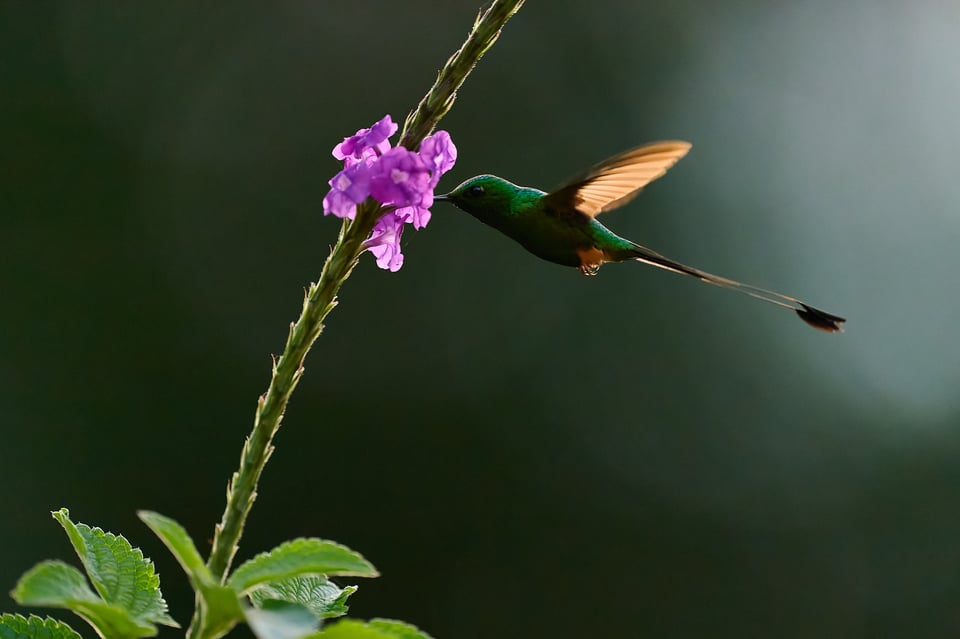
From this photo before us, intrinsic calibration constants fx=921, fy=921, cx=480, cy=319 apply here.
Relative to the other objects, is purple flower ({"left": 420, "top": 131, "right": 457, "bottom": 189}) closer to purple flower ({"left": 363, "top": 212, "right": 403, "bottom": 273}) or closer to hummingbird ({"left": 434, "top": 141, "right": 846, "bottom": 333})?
purple flower ({"left": 363, "top": 212, "right": 403, "bottom": 273})

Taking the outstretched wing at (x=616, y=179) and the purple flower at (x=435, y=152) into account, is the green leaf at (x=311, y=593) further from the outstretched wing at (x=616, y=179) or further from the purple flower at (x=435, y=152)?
the outstretched wing at (x=616, y=179)

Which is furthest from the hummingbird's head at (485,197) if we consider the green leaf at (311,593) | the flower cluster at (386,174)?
the green leaf at (311,593)

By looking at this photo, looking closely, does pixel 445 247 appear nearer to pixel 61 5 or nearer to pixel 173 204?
pixel 173 204

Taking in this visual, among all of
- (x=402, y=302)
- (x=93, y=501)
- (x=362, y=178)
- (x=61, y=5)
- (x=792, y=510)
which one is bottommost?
(x=362, y=178)

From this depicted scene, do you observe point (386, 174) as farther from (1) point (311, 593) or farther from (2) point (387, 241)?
(1) point (311, 593)

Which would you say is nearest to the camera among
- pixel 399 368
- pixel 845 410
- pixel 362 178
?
pixel 362 178

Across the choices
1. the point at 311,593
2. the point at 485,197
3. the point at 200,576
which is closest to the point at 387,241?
the point at 485,197

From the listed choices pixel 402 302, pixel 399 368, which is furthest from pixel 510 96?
pixel 399 368
